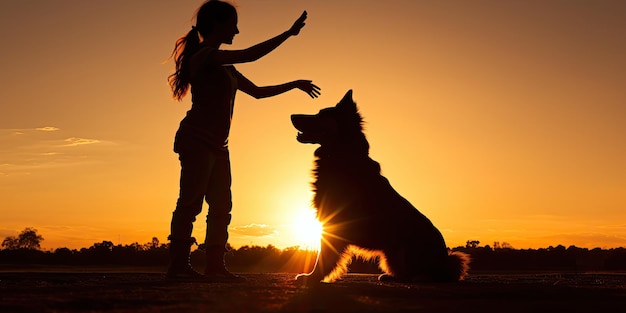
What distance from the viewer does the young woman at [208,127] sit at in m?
5.82

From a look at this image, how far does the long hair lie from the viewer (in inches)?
238

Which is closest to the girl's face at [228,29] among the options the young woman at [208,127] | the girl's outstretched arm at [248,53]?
the young woman at [208,127]

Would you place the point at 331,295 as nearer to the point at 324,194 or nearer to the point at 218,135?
the point at 218,135

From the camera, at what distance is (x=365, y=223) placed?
21.4 feet

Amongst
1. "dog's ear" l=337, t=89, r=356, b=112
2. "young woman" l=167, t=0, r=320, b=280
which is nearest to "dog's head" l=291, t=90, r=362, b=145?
"dog's ear" l=337, t=89, r=356, b=112

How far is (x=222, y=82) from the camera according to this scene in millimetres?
6020

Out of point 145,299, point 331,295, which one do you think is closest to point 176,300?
point 145,299

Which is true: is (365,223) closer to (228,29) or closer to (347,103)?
(347,103)

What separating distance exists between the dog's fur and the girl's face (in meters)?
1.38

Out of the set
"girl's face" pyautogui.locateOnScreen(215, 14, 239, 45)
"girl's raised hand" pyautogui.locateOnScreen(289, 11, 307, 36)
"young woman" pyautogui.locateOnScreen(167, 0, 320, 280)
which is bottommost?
"young woman" pyautogui.locateOnScreen(167, 0, 320, 280)

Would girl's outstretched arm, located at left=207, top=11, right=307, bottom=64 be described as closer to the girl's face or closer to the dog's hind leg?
the girl's face

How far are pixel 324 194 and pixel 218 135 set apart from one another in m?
1.42

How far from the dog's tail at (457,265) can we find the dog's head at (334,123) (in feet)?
5.56

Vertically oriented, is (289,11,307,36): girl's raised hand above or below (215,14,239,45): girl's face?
below
